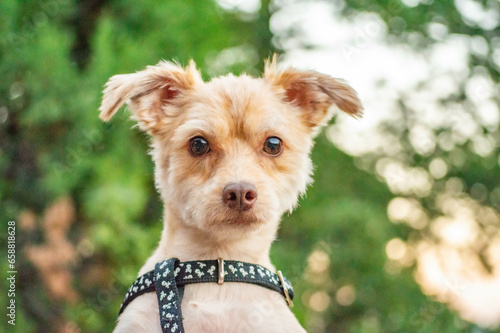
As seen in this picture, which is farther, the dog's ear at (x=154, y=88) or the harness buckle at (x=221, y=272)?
the dog's ear at (x=154, y=88)

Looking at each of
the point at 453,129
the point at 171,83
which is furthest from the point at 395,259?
the point at 171,83

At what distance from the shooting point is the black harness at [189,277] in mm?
2654

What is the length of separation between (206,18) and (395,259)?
6.57m

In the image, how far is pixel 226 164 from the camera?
9.83ft

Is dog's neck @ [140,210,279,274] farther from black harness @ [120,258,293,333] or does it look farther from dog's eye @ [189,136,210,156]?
dog's eye @ [189,136,210,156]

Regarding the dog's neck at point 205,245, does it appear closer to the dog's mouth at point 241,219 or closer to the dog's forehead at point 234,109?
the dog's mouth at point 241,219

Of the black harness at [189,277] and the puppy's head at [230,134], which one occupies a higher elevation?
the puppy's head at [230,134]

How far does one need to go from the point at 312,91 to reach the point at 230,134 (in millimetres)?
801

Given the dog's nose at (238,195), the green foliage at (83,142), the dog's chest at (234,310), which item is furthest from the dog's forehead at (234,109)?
the green foliage at (83,142)

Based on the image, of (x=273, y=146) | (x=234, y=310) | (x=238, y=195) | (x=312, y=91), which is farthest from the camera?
(x=312, y=91)

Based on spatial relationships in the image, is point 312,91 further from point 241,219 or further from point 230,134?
point 241,219

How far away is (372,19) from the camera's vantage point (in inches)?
349

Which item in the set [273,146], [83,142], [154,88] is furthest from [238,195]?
[83,142]

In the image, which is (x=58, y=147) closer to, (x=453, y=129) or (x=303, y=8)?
(x=303, y=8)
